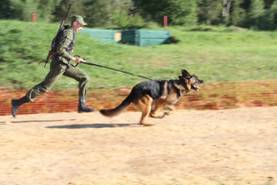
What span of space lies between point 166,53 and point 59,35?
1096 centimetres

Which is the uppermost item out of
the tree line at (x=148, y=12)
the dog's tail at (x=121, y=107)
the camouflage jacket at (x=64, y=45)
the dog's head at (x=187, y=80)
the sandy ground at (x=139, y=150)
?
the camouflage jacket at (x=64, y=45)

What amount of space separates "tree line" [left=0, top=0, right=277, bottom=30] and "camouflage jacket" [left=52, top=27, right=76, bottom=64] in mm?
30343

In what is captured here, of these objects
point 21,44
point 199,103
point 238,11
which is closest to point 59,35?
point 199,103

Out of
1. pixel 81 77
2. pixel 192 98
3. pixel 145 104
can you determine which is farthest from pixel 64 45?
pixel 192 98

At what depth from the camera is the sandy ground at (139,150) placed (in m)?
7.64

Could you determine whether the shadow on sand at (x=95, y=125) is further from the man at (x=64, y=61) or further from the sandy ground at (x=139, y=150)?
the man at (x=64, y=61)

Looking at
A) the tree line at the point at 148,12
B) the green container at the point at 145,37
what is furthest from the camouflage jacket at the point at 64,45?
the tree line at the point at 148,12

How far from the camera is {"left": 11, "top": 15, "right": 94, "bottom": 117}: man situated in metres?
10.8

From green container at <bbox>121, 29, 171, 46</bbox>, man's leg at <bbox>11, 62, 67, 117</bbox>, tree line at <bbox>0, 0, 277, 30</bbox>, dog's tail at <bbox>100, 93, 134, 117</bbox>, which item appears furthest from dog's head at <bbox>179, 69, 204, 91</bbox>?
tree line at <bbox>0, 0, 277, 30</bbox>

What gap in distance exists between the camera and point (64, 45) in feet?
35.3

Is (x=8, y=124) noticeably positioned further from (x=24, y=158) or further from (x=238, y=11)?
(x=238, y=11)

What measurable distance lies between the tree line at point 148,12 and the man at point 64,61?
98.7 ft

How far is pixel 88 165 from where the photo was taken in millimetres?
8211

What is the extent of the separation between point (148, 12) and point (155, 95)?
120ft
